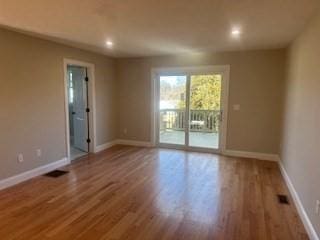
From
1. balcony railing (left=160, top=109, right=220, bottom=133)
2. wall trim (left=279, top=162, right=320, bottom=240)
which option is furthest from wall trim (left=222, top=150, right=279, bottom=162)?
wall trim (left=279, top=162, right=320, bottom=240)

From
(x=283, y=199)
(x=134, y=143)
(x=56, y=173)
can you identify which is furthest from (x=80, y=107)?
(x=283, y=199)

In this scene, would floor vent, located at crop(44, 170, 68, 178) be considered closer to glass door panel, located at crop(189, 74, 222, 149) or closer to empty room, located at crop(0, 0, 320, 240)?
empty room, located at crop(0, 0, 320, 240)

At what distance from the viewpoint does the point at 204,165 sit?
4570 mm

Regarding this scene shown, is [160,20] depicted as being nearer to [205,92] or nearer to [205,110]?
[205,92]

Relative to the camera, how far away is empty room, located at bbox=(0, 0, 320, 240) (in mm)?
2455

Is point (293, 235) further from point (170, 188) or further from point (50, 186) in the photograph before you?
point (50, 186)

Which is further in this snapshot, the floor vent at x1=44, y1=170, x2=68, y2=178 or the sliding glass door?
the sliding glass door

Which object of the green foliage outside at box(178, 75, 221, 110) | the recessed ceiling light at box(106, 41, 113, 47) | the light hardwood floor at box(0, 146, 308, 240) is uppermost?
the recessed ceiling light at box(106, 41, 113, 47)

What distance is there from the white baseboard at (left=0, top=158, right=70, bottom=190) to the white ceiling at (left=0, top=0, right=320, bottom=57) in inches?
88.5

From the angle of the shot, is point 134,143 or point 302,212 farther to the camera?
point 134,143

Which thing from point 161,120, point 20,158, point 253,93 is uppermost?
point 253,93

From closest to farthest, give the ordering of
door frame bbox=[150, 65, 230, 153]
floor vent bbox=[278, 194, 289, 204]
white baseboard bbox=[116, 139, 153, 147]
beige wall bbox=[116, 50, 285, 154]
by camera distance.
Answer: floor vent bbox=[278, 194, 289, 204], beige wall bbox=[116, 50, 285, 154], door frame bbox=[150, 65, 230, 153], white baseboard bbox=[116, 139, 153, 147]

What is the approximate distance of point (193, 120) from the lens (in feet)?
18.5

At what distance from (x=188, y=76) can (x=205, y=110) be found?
926mm
